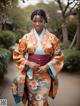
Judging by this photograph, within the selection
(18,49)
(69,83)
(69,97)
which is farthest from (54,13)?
(18,49)

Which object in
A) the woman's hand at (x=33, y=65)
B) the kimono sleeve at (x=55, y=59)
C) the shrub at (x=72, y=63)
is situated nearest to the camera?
the woman's hand at (x=33, y=65)

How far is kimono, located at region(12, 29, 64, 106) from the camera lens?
4.07m

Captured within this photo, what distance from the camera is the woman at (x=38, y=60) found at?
4.06 m

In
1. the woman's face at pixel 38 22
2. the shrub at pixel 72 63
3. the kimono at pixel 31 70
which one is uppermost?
the woman's face at pixel 38 22

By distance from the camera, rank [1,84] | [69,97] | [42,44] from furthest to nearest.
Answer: [1,84], [69,97], [42,44]

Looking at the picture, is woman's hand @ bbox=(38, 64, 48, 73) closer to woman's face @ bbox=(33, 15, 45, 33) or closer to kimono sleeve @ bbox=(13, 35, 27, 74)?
kimono sleeve @ bbox=(13, 35, 27, 74)

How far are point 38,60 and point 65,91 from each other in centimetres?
343

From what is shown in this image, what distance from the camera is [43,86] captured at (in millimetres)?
4141

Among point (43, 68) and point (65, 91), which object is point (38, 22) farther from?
point (65, 91)

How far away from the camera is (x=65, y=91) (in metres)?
7.33

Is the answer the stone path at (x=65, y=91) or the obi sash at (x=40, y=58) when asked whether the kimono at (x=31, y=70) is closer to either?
the obi sash at (x=40, y=58)

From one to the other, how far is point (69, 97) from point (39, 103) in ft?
8.89

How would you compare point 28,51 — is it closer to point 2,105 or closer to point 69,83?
point 2,105

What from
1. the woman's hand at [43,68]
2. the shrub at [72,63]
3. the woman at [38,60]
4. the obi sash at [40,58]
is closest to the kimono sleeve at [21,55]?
the woman at [38,60]
